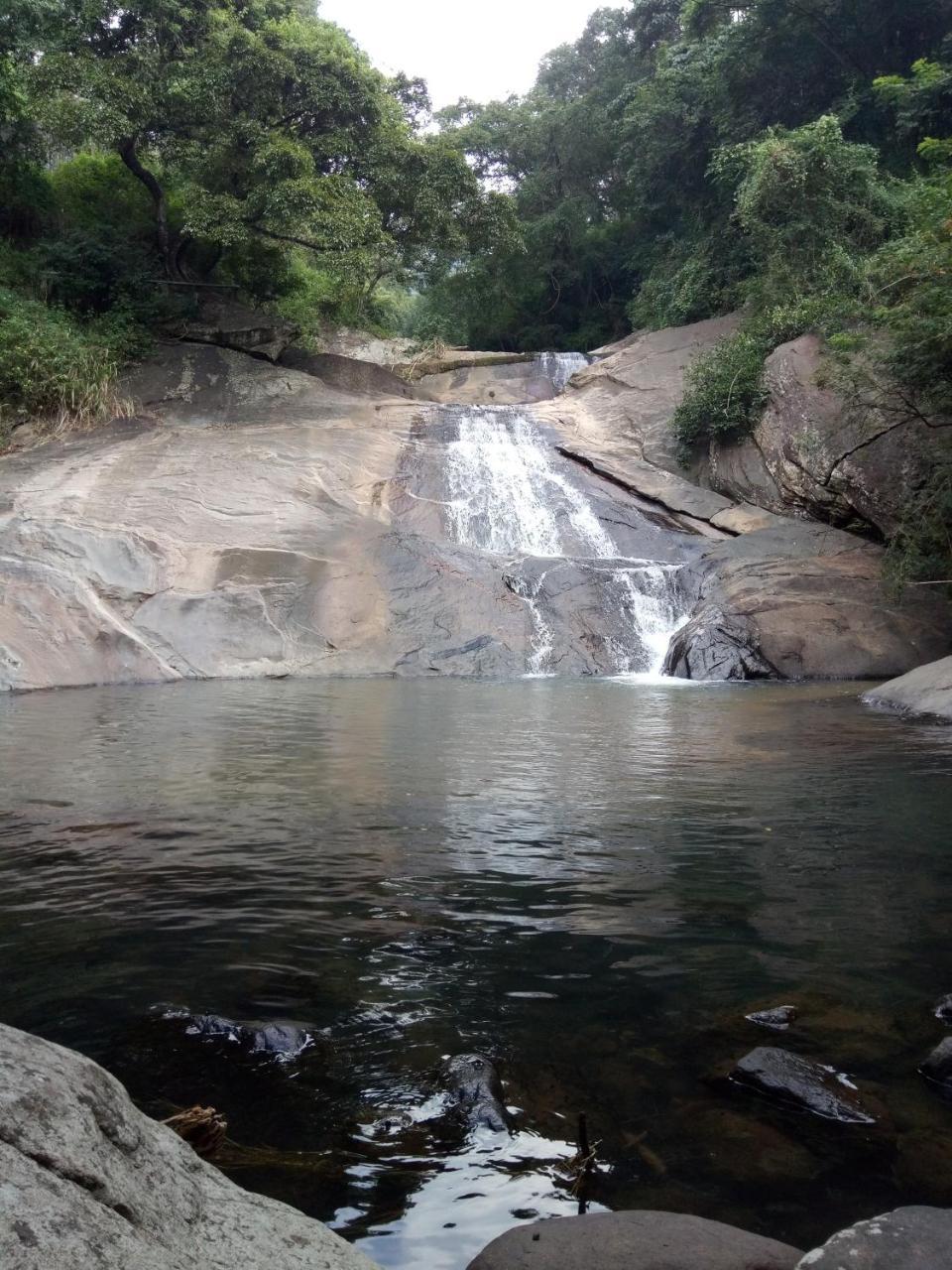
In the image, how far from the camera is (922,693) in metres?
10.4

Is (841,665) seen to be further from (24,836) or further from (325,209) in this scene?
(325,209)

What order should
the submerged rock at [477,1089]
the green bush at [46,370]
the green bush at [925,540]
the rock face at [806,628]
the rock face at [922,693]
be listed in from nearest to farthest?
the submerged rock at [477,1089], the rock face at [922,693], the green bush at [925,540], the rock face at [806,628], the green bush at [46,370]

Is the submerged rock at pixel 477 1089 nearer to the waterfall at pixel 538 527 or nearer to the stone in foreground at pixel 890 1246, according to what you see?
the stone in foreground at pixel 890 1246

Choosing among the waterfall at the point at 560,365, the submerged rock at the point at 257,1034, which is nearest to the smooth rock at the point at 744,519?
the waterfall at the point at 560,365

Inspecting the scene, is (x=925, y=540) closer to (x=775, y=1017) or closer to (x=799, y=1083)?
(x=775, y=1017)

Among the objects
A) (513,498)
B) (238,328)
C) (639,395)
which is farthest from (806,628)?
(238,328)

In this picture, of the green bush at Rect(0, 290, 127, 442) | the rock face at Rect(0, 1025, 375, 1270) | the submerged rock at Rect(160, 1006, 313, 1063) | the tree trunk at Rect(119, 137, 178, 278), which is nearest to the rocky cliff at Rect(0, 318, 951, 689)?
the green bush at Rect(0, 290, 127, 442)

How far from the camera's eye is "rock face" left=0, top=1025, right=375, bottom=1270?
4.20 feet

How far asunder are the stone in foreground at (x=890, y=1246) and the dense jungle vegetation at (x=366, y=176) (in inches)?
529

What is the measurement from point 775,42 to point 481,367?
10861mm

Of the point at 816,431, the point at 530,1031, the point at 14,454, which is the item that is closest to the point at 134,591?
the point at 14,454

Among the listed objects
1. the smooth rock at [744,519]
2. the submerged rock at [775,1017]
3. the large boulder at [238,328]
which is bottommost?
the submerged rock at [775,1017]

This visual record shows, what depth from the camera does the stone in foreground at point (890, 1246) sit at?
1.65 metres

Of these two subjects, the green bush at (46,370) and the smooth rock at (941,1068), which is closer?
the smooth rock at (941,1068)
